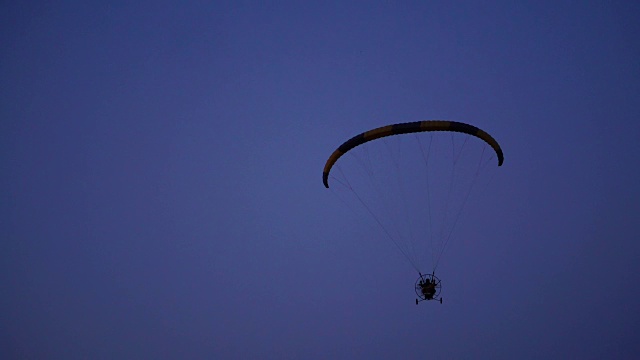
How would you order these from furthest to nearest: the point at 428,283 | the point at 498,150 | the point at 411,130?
the point at 428,283
the point at 498,150
the point at 411,130

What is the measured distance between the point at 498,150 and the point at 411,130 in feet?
13.2

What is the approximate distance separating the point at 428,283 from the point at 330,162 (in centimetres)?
657

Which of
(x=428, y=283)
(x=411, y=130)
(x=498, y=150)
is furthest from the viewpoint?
(x=428, y=283)

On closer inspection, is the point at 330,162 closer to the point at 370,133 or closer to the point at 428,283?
the point at 370,133

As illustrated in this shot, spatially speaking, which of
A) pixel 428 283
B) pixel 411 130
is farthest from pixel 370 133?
pixel 428 283

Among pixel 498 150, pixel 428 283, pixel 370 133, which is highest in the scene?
pixel 498 150

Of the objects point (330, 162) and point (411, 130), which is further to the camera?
point (330, 162)

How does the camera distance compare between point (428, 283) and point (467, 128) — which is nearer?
point (467, 128)

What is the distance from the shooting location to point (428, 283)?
16.4 meters

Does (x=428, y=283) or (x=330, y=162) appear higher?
(x=330, y=162)

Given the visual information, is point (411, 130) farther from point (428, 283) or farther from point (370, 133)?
point (428, 283)

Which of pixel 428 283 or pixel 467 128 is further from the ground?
pixel 467 128

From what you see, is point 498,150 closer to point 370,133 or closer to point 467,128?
point 467,128

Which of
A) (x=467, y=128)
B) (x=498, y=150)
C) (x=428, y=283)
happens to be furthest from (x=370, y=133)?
(x=428, y=283)
